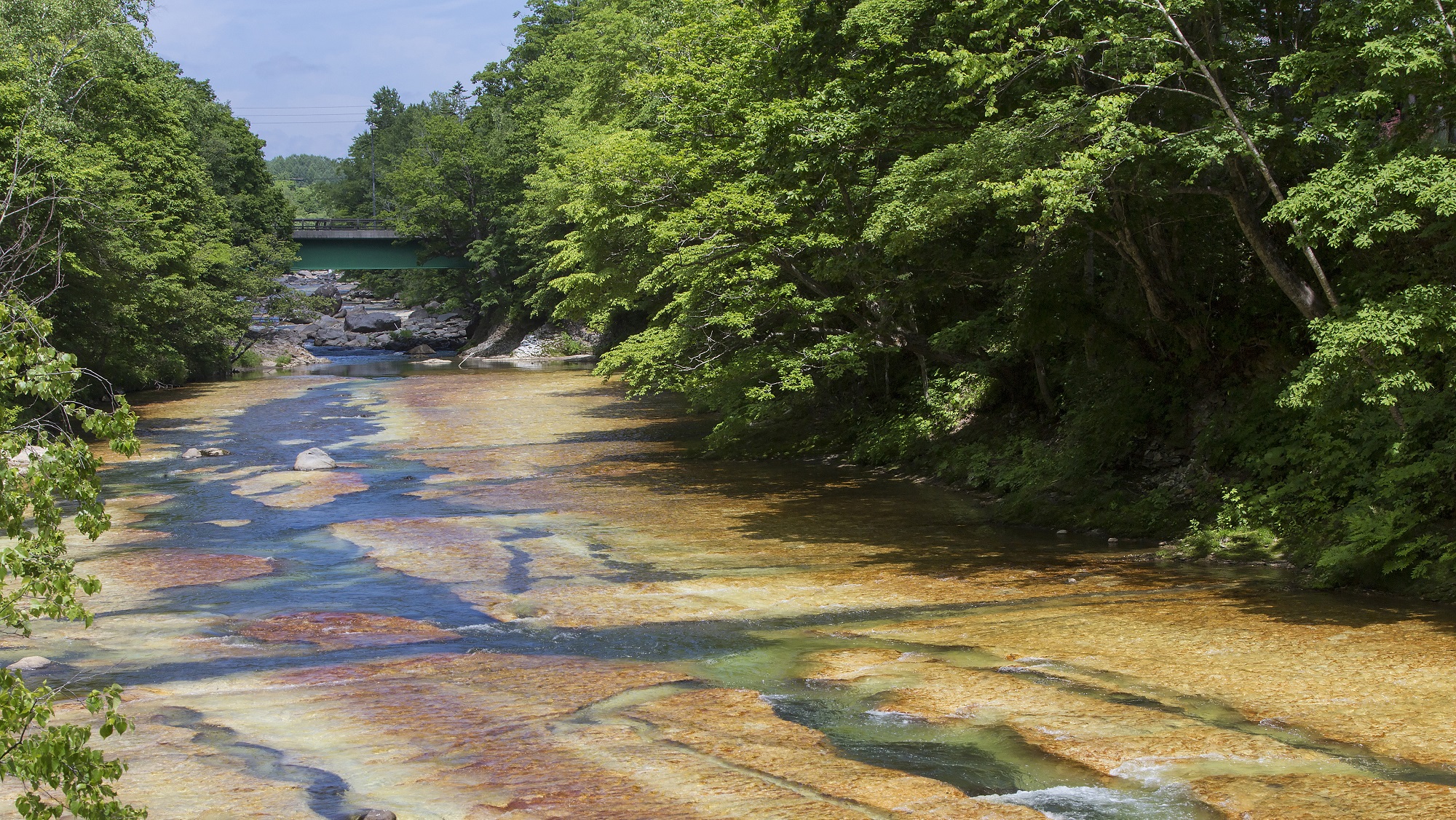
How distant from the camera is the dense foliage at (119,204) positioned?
27.8m

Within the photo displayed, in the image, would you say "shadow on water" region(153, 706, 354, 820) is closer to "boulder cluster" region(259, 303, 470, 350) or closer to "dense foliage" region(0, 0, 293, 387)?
"dense foliage" region(0, 0, 293, 387)

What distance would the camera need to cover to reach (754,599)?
13.2 meters

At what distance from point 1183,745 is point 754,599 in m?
5.92

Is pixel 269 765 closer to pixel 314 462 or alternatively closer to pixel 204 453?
pixel 314 462

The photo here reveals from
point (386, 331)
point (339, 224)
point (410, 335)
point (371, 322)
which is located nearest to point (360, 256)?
point (339, 224)

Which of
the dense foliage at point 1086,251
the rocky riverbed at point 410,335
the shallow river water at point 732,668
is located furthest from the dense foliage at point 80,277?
the dense foliage at point 1086,251

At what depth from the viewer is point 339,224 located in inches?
2854

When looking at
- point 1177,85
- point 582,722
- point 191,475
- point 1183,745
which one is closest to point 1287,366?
point 1177,85

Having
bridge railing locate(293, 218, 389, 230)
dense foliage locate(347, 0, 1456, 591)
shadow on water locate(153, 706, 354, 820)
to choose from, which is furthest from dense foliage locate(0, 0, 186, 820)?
dense foliage locate(347, 0, 1456, 591)

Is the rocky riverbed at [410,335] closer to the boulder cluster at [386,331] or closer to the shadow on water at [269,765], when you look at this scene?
the boulder cluster at [386,331]

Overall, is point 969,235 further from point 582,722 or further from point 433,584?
point 582,722

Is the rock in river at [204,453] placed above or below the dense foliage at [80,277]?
below

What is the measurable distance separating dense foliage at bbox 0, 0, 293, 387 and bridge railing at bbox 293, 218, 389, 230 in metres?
9.75

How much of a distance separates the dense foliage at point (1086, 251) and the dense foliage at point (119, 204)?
11834 millimetres
